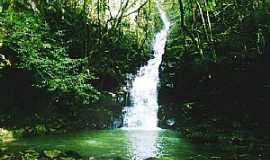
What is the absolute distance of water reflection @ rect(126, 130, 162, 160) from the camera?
435 inches

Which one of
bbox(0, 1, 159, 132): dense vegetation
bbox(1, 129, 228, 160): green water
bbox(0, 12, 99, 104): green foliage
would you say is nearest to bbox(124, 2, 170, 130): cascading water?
bbox(0, 1, 159, 132): dense vegetation

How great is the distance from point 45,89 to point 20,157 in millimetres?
7716

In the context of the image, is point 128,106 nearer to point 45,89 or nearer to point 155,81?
point 155,81

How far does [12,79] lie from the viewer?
1688 centimetres

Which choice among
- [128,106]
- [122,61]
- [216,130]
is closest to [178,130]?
[216,130]

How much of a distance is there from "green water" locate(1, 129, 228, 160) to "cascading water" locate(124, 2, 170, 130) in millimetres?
3014

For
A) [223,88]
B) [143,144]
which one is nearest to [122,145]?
[143,144]

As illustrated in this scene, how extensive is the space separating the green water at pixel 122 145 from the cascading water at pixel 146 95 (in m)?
3.01

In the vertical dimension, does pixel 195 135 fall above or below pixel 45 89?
below

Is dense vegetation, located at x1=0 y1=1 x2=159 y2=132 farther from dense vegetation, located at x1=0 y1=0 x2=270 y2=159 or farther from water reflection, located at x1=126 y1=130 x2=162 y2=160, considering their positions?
water reflection, located at x1=126 y1=130 x2=162 y2=160

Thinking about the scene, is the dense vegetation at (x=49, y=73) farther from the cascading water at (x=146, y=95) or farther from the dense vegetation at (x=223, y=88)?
the dense vegetation at (x=223, y=88)

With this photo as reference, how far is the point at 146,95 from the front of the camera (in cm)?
2033

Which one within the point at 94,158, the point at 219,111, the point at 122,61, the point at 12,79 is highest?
the point at 122,61

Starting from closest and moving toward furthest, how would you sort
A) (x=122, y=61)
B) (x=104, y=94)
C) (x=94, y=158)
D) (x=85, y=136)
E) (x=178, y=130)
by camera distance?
(x=94, y=158) < (x=85, y=136) < (x=178, y=130) < (x=104, y=94) < (x=122, y=61)
